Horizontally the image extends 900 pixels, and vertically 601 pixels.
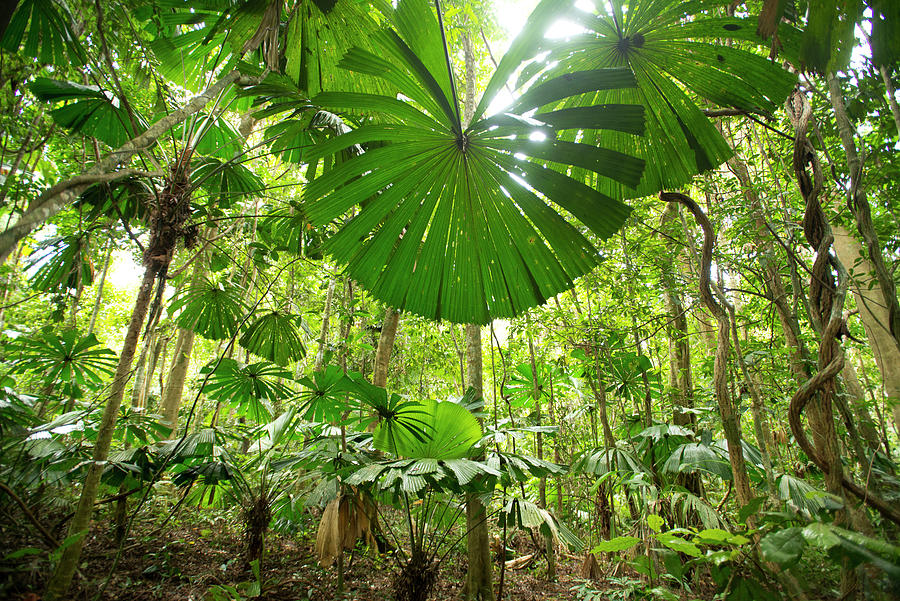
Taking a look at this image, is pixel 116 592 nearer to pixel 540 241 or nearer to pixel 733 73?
pixel 540 241

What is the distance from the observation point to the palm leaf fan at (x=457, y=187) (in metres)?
1.17

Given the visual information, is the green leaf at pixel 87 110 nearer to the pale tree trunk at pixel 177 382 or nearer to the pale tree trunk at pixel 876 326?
the pale tree trunk at pixel 177 382

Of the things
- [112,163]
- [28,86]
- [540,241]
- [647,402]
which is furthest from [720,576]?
[28,86]

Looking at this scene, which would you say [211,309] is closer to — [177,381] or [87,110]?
[87,110]

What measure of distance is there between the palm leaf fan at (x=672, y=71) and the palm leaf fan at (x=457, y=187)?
0.16 meters

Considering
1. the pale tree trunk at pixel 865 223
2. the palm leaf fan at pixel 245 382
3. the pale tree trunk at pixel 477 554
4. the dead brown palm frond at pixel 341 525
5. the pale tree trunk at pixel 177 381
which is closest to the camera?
the pale tree trunk at pixel 865 223

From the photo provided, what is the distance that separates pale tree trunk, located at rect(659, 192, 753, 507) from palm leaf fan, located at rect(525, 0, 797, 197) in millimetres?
195

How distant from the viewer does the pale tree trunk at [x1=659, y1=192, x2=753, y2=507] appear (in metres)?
1.42

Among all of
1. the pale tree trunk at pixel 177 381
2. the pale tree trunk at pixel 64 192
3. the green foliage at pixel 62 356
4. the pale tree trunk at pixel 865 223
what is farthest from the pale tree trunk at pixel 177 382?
the pale tree trunk at pixel 865 223

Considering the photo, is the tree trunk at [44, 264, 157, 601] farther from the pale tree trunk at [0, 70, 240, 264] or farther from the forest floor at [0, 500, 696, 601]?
the pale tree trunk at [0, 70, 240, 264]

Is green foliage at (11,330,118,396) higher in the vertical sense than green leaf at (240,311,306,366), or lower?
lower

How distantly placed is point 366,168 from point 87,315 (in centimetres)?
961

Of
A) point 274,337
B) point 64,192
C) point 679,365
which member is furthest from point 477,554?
point 64,192

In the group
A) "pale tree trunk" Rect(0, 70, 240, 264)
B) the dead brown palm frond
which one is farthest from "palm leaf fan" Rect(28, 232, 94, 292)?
the dead brown palm frond
